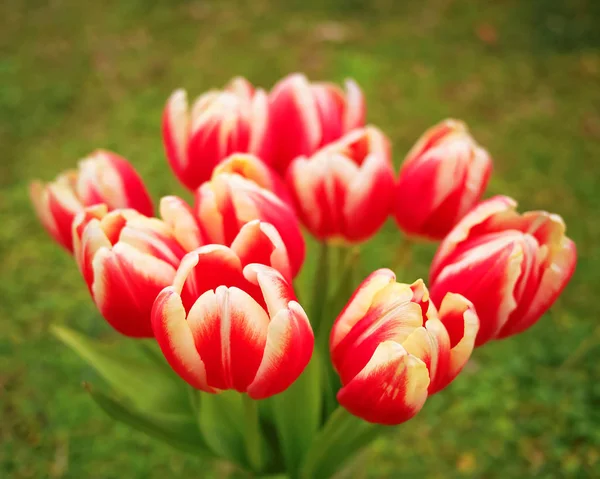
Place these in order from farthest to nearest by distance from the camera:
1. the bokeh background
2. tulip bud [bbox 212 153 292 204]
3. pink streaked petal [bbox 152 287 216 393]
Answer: the bokeh background < tulip bud [bbox 212 153 292 204] < pink streaked petal [bbox 152 287 216 393]

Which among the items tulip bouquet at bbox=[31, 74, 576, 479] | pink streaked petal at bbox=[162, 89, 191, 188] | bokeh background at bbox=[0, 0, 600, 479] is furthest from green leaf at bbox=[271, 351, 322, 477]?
bokeh background at bbox=[0, 0, 600, 479]

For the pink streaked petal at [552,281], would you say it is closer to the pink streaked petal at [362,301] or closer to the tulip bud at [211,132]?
the pink streaked petal at [362,301]

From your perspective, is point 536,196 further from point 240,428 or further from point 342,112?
point 240,428

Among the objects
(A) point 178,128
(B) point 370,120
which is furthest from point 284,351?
(B) point 370,120

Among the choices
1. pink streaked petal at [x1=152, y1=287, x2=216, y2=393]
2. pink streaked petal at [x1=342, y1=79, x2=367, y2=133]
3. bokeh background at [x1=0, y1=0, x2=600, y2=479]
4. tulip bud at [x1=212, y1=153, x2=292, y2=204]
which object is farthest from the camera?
bokeh background at [x1=0, y1=0, x2=600, y2=479]

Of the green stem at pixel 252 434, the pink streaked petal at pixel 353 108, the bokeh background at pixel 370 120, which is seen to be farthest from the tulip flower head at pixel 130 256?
the bokeh background at pixel 370 120

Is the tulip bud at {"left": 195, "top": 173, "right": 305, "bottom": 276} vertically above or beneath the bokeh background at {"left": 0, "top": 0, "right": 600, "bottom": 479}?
above

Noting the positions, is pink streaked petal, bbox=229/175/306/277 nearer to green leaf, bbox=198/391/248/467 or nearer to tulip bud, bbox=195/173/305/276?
tulip bud, bbox=195/173/305/276
